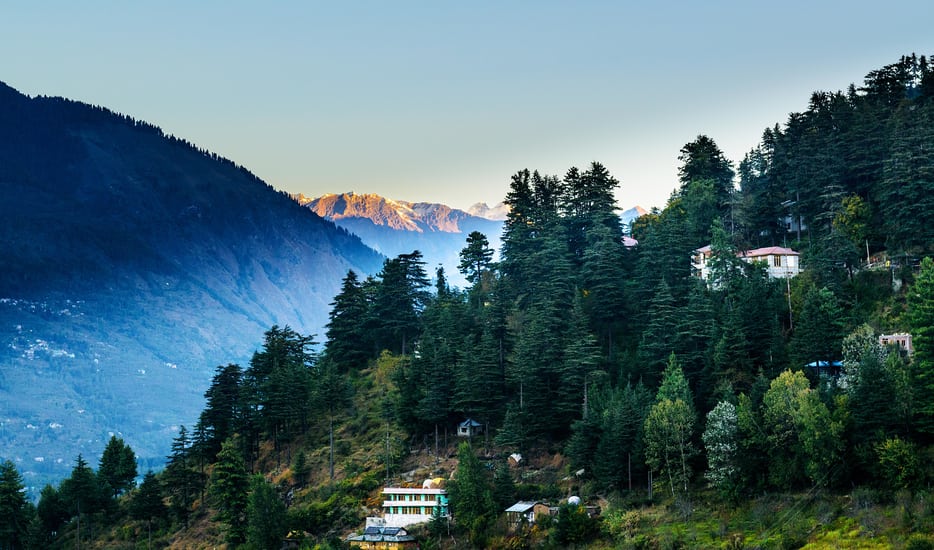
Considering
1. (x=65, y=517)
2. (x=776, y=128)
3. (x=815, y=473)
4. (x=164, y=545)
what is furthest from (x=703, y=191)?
(x=65, y=517)

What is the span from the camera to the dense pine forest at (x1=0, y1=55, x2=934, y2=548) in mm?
58812

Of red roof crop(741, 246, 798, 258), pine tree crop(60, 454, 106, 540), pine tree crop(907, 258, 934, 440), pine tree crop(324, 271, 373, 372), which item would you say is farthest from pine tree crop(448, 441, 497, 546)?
pine tree crop(60, 454, 106, 540)

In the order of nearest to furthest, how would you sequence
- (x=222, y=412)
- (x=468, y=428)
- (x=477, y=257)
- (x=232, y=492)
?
(x=232, y=492) < (x=468, y=428) < (x=222, y=412) < (x=477, y=257)

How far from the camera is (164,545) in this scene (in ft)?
276

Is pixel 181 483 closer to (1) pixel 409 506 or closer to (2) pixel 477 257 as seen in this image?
(1) pixel 409 506

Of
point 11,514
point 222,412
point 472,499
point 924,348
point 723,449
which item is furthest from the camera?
point 222,412

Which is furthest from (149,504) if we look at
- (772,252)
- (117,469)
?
(772,252)

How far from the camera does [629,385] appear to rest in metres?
70.7

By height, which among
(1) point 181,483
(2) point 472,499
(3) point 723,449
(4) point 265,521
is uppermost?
(3) point 723,449

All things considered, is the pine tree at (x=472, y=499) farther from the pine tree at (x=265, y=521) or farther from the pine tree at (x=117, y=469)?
the pine tree at (x=117, y=469)

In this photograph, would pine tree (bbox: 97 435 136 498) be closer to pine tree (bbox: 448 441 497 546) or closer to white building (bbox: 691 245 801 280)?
pine tree (bbox: 448 441 497 546)

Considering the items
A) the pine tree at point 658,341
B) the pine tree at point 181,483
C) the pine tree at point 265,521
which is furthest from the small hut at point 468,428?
the pine tree at point 181,483

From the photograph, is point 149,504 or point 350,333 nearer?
point 149,504

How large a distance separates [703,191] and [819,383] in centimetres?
3568
